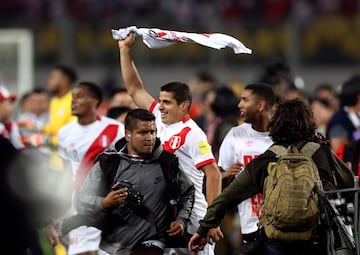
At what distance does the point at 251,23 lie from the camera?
103ft

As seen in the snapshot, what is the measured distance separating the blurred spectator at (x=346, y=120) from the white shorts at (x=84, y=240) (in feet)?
8.56

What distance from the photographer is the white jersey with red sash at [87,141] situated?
39.8 feet

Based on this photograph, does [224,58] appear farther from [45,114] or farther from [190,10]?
[45,114]

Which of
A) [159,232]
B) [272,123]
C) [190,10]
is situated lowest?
[159,232]

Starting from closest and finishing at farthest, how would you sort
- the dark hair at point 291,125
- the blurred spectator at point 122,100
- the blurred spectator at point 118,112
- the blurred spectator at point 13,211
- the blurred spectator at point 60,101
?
1. the blurred spectator at point 13,211
2. the dark hair at point 291,125
3. the blurred spectator at point 118,112
4. the blurred spectator at point 122,100
5. the blurred spectator at point 60,101

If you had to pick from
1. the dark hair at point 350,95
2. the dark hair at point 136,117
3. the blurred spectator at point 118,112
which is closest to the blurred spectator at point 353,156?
the dark hair at point 136,117

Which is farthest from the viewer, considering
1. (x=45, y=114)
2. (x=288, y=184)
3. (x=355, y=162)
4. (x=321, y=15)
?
(x=321, y=15)

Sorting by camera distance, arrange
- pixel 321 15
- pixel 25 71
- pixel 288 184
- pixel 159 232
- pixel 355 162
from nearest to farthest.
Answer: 1. pixel 288 184
2. pixel 159 232
3. pixel 355 162
4. pixel 25 71
5. pixel 321 15

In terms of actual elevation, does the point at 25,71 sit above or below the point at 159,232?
above

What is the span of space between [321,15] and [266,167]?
23.1 metres

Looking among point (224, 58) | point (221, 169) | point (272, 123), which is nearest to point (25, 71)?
point (224, 58)

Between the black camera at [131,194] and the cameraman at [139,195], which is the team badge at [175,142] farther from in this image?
the black camera at [131,194]

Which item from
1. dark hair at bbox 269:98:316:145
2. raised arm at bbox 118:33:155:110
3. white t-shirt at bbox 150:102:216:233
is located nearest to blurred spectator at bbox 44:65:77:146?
raised arm at bbox 118:33:155:110

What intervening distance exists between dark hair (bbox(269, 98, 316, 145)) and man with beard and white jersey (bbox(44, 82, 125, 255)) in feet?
11.6
